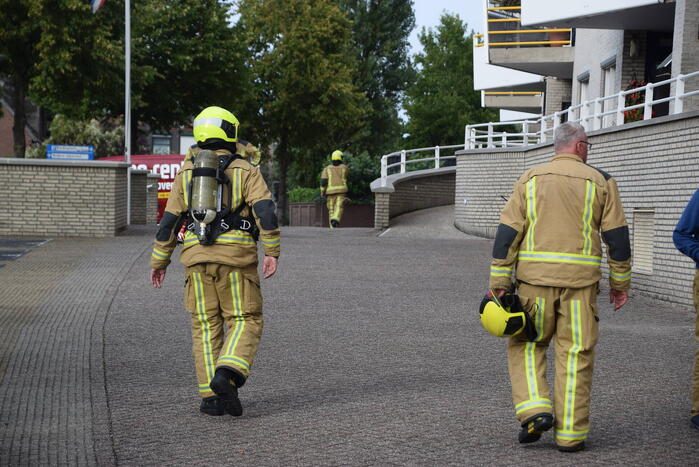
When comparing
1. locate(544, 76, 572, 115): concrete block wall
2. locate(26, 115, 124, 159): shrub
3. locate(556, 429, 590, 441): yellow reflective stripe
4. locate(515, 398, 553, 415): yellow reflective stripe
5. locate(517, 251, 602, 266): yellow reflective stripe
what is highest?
locate(544, 76, 572, 115): concrete block wall

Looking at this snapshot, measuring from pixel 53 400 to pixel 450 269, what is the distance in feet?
32.5

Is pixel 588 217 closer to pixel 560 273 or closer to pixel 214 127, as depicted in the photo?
pixel 560 273

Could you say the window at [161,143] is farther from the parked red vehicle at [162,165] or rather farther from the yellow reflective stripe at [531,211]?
the yellow reflective stripe at [531,211]

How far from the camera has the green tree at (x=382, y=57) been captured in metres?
60.7

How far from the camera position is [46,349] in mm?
8266

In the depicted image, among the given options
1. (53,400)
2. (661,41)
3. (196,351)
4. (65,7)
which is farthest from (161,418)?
(65,7)

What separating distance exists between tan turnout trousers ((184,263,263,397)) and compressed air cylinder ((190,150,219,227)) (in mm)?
296

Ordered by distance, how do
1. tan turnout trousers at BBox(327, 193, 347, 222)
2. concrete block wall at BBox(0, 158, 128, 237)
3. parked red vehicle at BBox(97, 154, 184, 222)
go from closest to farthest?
concrete block wall at BBox(0, 158, 128, 237)
tan turnout trousers at BBox(327, 193, 347, 222)
parked red vehicle at BBox(97, 154, 184, 222)

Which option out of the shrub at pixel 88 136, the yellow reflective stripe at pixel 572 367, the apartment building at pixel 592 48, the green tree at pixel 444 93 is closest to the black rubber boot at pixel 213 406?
the yellow reflective stripe at pixel 572 367

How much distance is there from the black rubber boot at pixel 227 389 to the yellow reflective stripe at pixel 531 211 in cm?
183

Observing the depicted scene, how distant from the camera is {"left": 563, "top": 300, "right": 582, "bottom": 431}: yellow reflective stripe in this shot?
17.8ft

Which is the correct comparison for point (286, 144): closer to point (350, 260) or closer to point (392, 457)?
point (350, 260)

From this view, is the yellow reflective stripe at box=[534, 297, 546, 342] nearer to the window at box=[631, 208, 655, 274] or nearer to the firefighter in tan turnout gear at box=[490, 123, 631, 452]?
the firefighter in tan turnout gear at box=[490, 123, 631, 452]

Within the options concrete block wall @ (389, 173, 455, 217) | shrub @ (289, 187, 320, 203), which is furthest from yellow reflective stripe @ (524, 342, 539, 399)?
shrub @ (289, 187, 320, 203)
